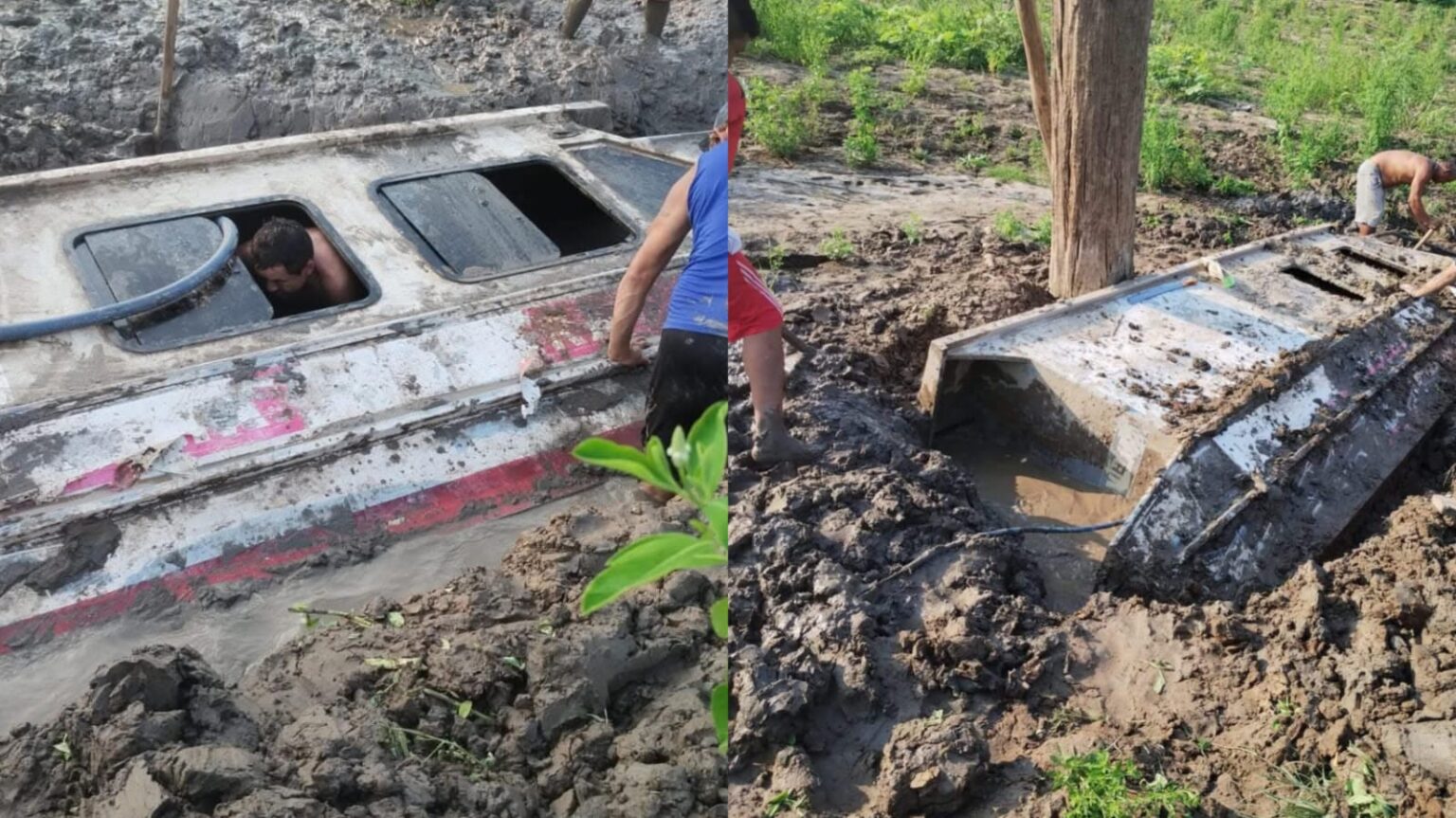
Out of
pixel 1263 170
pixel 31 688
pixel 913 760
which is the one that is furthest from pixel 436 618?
pixel 1263 170

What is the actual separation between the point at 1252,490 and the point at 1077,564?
Answer: 66 centimetres

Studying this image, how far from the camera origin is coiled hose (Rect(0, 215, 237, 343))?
3439 mm

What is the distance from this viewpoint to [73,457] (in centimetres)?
319

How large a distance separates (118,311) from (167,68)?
8.51 ft

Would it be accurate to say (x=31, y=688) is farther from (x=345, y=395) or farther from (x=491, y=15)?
(x=491, y=15)

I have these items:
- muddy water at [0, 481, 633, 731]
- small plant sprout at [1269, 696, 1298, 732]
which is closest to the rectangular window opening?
small plant sprout at [1269, 696, 1298, 732]

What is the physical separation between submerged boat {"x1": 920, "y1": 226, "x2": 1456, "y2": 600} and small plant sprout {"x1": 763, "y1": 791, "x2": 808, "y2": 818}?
5.35ft

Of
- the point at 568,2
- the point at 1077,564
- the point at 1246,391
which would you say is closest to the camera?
the point at 1077,564

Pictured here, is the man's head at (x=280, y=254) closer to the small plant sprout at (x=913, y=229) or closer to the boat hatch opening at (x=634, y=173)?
the boat hatch opening at (x=634, y=173)

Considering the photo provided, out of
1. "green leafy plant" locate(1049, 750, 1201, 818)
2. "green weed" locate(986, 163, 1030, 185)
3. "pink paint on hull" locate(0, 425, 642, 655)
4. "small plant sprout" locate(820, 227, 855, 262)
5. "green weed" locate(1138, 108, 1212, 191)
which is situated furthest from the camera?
"green weed" locate(1138, 108, 1212, 191)

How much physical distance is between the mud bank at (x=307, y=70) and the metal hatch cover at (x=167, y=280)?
262 centimetres

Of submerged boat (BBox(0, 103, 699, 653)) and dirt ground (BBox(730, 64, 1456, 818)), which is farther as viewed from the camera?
submerged boat (BBox(0, 103, 699, 653))

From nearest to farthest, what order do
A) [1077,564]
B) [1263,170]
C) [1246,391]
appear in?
[1077,564] < [1246,391] < [1263,170]

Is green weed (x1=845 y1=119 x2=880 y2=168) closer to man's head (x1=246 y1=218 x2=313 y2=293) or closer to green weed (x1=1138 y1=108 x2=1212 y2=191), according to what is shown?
green weed (x1=1138 y1=108 x2=1212 y2=191)
